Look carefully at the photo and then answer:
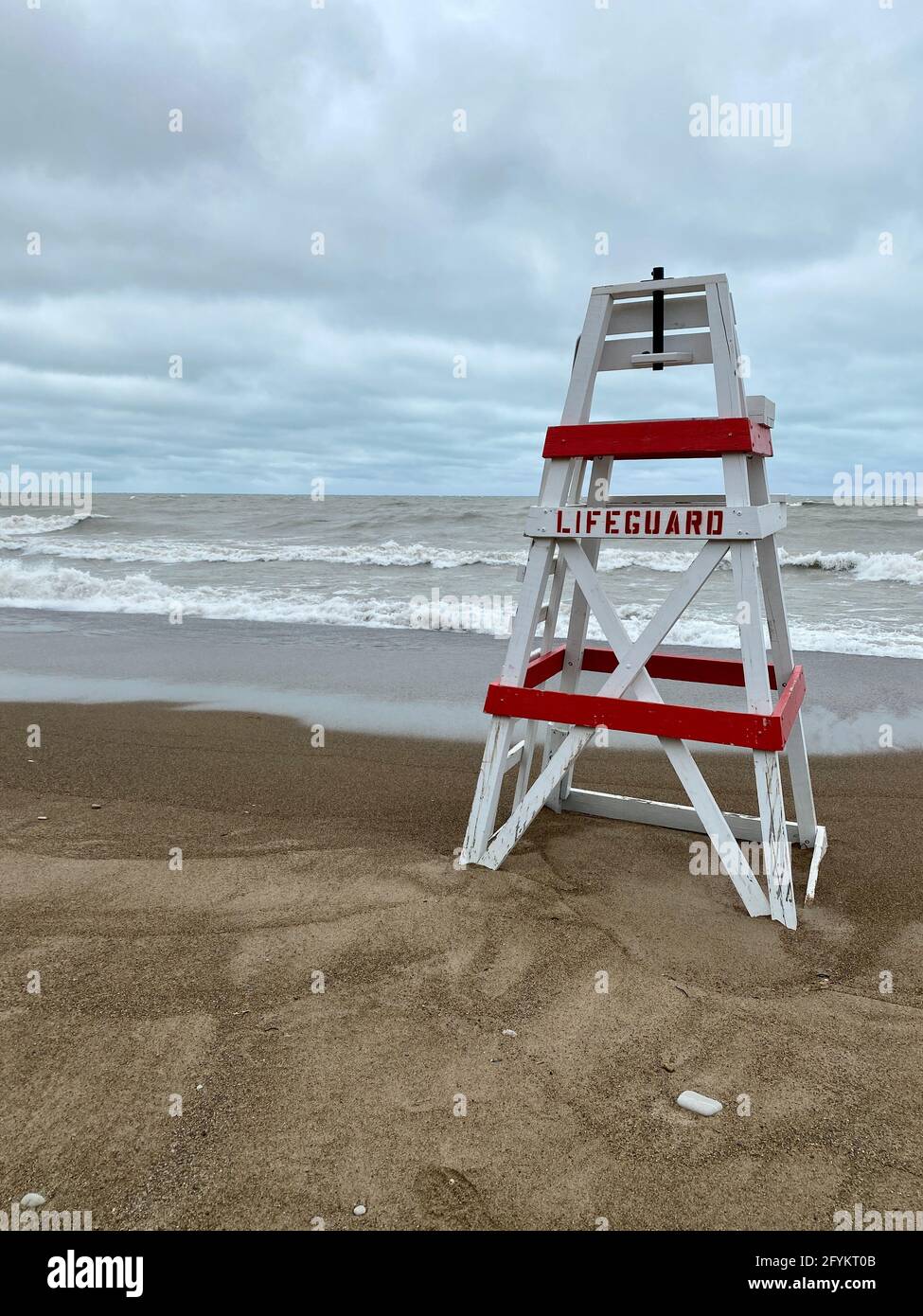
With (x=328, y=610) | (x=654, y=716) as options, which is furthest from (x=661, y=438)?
(x=328, y=610)

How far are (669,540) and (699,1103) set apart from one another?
2617 mm

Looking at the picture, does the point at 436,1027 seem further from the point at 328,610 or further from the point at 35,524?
the point at 35,524

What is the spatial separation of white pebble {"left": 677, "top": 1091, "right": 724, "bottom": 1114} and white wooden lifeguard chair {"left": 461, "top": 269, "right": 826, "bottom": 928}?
54.9 inches

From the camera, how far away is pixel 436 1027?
10.3 ft

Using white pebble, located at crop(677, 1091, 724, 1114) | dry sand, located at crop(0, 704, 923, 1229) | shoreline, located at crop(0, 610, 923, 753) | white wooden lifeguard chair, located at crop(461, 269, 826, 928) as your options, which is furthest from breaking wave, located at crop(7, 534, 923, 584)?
white pebble, located at crop(677, 1091, 724, 1114)

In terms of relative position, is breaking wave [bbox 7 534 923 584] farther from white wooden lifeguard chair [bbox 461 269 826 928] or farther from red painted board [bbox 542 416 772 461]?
Result: red painted board [bbox 542 416 772 461]

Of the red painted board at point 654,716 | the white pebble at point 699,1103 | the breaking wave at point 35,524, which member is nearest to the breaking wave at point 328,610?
the red painted board at point 654,716

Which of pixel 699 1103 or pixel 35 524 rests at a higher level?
pixel 35 524

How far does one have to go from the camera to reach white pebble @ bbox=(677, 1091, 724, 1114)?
271 centimetres

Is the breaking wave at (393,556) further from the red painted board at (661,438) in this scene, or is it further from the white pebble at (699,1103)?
the white pebble at (699,1103)

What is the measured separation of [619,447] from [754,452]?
64cm

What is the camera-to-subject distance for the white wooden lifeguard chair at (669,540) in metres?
3.91
